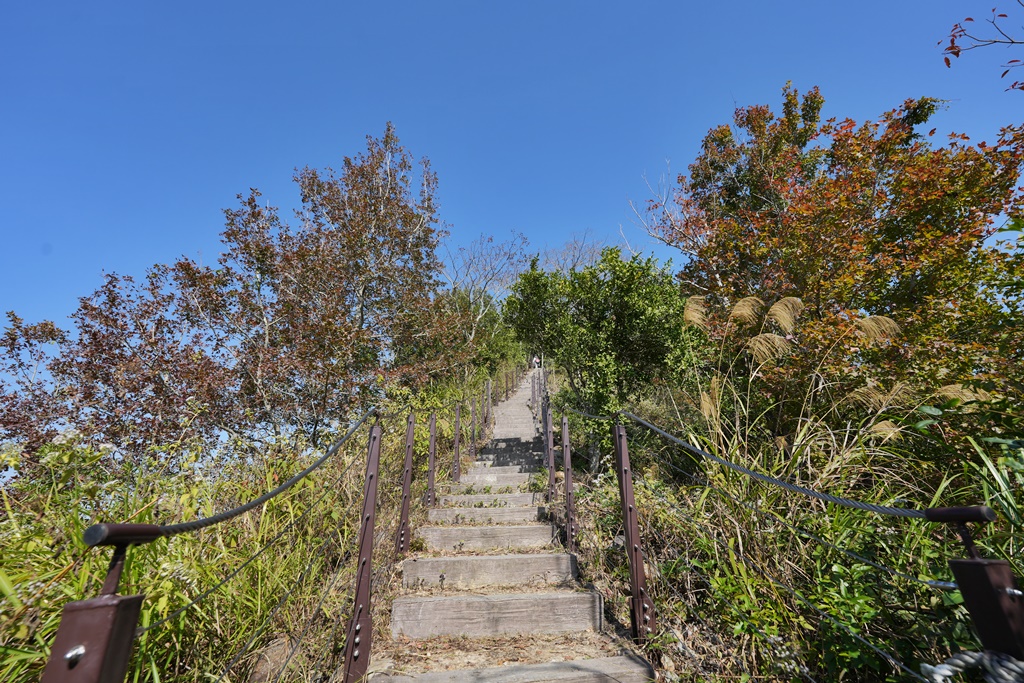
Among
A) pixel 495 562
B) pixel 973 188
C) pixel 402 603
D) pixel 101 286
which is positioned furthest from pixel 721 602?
pixel 101 286

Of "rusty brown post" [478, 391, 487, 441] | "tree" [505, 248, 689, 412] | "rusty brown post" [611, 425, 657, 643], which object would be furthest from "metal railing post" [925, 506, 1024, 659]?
"rusty brown post" [478, 391, 487, 441]

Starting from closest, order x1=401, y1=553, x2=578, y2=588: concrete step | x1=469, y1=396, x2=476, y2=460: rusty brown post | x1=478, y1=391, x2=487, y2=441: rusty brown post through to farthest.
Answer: x1=401, y1=553, x2=578, y2=588: concrete step < x1=469, y1=396, x2=476, y2=460: rusty brown post < x1=478, y1=391, x2=487, y2=441: rusty brown post

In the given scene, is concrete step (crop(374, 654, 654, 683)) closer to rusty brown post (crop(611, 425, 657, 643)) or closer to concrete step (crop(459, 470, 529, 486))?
rusty brown post (crop(611, 425, 657, 643))

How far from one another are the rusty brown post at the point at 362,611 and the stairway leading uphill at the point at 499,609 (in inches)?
5.5

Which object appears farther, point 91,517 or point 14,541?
point 91,517

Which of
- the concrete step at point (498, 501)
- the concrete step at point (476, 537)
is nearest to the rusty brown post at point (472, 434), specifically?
the concrete step at point (498, 501)

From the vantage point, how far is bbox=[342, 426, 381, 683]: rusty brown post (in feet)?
7.50

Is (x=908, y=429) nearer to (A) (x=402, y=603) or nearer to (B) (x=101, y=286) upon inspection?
(A) (x=402, y=603)

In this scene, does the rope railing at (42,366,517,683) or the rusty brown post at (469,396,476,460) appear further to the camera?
the rusty brown post at (469,396,476,460)

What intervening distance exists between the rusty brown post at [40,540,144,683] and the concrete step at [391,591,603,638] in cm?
235

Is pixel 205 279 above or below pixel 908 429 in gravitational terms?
above

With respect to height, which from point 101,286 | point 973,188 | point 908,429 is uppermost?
point 973,188

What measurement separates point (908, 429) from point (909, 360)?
95 cm

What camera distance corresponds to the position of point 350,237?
1029 cm
